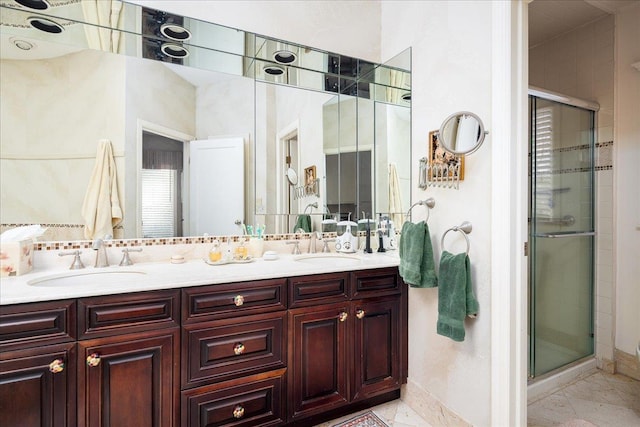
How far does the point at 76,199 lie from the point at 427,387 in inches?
85.1

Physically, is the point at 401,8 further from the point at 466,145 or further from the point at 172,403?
the point at 172,403

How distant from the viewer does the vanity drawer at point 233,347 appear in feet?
4.65

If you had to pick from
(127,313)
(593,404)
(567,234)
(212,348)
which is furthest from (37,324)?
(567,234)

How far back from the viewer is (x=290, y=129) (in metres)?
2.24

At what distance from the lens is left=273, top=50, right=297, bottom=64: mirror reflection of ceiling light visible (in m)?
2.12

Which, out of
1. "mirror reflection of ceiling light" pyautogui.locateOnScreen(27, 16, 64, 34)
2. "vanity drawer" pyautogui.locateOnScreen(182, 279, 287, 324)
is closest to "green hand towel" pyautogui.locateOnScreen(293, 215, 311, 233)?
"vanity drawer" pyautogui.locateOnScreen(182, 279, 287, 324)

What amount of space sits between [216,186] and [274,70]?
33.9 inches

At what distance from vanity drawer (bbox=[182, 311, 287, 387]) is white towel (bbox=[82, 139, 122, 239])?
80 centimetres

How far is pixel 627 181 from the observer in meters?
2.32

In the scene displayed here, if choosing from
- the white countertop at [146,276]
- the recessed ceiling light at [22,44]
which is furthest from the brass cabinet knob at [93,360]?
the recessed ceiling light at [22,44]

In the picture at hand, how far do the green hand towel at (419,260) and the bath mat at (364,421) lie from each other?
0.80 m

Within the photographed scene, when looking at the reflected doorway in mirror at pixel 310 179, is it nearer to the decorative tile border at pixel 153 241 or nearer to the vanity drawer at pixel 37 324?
the decorative tile border at pixel 153 241

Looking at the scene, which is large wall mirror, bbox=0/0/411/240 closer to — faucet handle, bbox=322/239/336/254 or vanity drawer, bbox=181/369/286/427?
faucet handle, bbox=322/239/336/254

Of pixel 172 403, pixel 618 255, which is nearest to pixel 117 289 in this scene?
pixel 172 403
